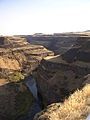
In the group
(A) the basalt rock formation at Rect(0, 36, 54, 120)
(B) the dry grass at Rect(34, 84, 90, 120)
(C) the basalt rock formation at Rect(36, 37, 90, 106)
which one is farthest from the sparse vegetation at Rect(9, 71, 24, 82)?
(B) the dry grass at Rect(34, 84, 90, 120)

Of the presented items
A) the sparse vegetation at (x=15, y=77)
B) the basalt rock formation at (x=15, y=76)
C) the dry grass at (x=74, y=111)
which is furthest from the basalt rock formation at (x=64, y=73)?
the dry grass at (x=74, y=111)

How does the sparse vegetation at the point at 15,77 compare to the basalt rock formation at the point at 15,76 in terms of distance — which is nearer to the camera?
the basalt rock formation at the point at 15,76

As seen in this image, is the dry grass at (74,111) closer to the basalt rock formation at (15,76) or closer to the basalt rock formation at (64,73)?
the basalt rock formation at (15,76)

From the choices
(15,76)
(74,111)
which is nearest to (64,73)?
(15,76)

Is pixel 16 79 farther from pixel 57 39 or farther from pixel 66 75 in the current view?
pixel 57 39

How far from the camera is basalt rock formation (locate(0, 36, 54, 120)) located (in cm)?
3959

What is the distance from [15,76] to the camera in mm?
62031

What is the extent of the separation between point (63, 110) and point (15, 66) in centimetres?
6457

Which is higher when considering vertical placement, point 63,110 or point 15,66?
point 63,110

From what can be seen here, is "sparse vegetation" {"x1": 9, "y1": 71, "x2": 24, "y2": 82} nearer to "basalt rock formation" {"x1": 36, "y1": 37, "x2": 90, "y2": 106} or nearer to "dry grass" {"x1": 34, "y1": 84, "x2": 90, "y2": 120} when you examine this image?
"basalt rock formation" {"x1": 36, "y1": 37, "x2": 90, "y2": 106}

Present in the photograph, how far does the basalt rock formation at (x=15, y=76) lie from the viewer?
39594 mm

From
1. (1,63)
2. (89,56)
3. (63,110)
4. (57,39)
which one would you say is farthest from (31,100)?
(57,39)

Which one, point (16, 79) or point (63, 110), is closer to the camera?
point (63, 110)

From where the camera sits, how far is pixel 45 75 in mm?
50906
